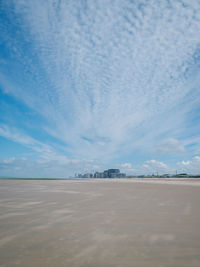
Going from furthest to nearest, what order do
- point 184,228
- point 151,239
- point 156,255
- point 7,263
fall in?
point 184,228 → point 151,239 → point 156,255 → point 7,263

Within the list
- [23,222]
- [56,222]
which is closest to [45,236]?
[56,222]

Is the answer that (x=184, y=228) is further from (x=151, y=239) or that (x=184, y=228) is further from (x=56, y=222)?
(x=56, y=222)

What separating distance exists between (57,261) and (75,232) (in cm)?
159

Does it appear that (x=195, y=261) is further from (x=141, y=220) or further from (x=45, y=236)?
(x=45, y=236)

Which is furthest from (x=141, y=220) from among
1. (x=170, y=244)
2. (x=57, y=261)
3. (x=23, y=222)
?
(x=23, y=222)

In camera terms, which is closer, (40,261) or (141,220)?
(40,261)

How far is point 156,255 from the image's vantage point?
3256 millimetres

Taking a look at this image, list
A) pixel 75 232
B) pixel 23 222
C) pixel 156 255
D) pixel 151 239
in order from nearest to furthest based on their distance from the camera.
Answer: pixel 156 255 < pixel 151 239 < pixel 75 232 < pixel 23 222

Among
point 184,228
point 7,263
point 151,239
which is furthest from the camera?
point 184,228

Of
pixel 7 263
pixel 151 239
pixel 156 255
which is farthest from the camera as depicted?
pixel 151 239

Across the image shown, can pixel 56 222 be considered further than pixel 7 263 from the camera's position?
Yes

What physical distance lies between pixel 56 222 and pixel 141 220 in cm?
291

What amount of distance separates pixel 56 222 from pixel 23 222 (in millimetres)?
1102

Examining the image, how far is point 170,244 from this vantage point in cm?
375
